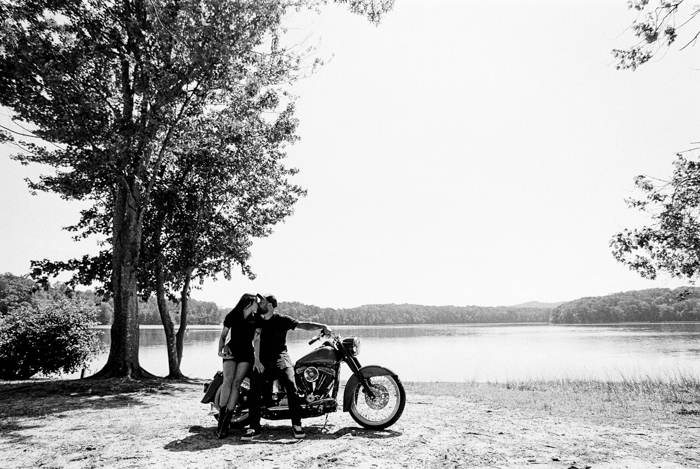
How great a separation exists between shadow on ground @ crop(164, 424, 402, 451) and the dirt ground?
14mm

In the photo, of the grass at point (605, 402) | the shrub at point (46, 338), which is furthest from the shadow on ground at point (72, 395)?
the grass at point (605, 402)

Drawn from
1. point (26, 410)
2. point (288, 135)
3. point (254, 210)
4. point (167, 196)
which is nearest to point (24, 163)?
point (167, 196)

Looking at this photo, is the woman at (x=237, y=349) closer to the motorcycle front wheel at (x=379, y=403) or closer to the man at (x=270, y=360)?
the man at (x=270, y=360)

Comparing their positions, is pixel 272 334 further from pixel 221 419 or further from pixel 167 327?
pixel 167 327

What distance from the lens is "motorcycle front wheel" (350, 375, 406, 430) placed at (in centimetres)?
661

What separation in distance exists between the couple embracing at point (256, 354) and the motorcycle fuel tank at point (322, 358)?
0.28 m

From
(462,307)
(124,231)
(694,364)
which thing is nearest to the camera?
(124,231)

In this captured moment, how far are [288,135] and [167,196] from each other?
4663 millimetres

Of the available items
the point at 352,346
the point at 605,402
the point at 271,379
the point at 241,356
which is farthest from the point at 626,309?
the point at 241,356

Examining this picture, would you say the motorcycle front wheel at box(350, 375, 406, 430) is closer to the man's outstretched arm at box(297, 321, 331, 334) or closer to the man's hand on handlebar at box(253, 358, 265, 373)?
the man's outstretched arm at box(297, 321, 331, 334)

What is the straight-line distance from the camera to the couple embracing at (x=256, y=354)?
6.40 meters

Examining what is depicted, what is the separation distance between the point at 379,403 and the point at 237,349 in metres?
2.16

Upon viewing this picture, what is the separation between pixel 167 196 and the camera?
52.0 ft

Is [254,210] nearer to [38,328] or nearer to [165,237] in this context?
[165,237]
